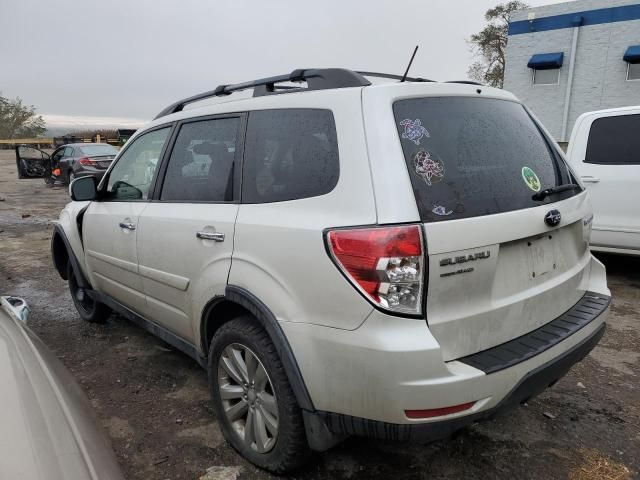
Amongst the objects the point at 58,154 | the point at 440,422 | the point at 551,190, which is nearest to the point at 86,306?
the point at 440,422

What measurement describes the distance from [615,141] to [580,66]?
14963 millimetres

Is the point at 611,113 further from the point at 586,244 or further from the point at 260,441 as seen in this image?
the point at 260,441

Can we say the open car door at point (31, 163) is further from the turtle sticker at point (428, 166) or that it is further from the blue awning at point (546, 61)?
the turtle sticker at point (428, 166)

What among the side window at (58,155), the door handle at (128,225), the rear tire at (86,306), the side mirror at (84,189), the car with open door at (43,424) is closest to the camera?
the car with open door at (43,424)

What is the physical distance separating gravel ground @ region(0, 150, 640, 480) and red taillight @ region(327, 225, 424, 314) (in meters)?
1.10

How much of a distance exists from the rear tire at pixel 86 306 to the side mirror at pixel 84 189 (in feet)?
3.43

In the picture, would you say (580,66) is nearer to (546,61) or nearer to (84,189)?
(546,61)

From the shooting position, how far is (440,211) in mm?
1883

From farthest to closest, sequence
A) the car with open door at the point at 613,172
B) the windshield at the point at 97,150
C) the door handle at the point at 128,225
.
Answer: the windshield at the point at 97,150 < the car with open door at the point at 613,172 < the door handle at the point at 128,225

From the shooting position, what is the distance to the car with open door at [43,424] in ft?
4.14

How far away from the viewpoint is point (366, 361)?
71.2 inches

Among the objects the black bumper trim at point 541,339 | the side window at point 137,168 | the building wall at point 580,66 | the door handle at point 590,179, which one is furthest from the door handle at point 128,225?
the building wall at point 580,66

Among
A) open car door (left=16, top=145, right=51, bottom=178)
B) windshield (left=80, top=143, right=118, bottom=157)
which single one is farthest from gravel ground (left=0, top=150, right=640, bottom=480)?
open car door (left=16, top=145, right=51, bottom=178)

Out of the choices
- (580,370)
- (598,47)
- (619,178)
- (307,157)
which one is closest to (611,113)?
(619,178)
